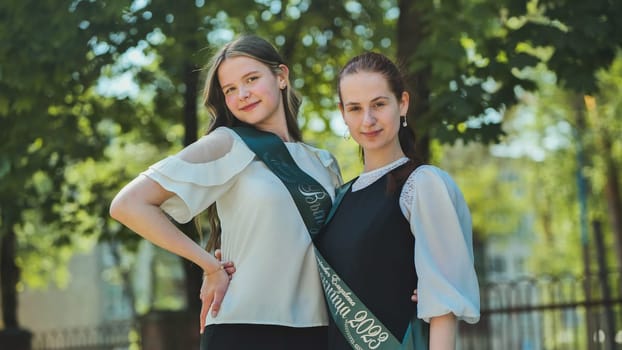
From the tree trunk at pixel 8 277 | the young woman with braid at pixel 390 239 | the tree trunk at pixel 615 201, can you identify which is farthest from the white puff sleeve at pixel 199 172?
the tree trunk at pixel 615 201

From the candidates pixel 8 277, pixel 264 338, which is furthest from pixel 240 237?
pixel 8 277

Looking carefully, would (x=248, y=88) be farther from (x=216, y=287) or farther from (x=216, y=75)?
(x=216, y=287)

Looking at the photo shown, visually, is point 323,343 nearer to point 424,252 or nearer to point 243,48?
point 424,252

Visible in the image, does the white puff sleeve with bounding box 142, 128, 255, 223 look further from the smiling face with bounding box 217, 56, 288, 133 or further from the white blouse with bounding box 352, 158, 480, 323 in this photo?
the white blouse with bounding box 352, 158, 480, 323

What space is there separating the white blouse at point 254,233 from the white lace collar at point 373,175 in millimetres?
282

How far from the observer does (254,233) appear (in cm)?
336

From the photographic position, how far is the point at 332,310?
3213 mm

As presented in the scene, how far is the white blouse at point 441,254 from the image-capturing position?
2900 mm

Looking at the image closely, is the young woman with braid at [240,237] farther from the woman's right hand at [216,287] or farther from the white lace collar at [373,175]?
the white lace collar at [373,175]

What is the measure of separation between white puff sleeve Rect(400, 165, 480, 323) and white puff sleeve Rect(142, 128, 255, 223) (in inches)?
29.6

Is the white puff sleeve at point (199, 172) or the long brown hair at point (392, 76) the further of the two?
the white puff sleeve at point (199, 172)

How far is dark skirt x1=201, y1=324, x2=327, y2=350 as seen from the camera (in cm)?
333

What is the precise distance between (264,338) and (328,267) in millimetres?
360

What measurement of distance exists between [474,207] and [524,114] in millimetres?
6199
